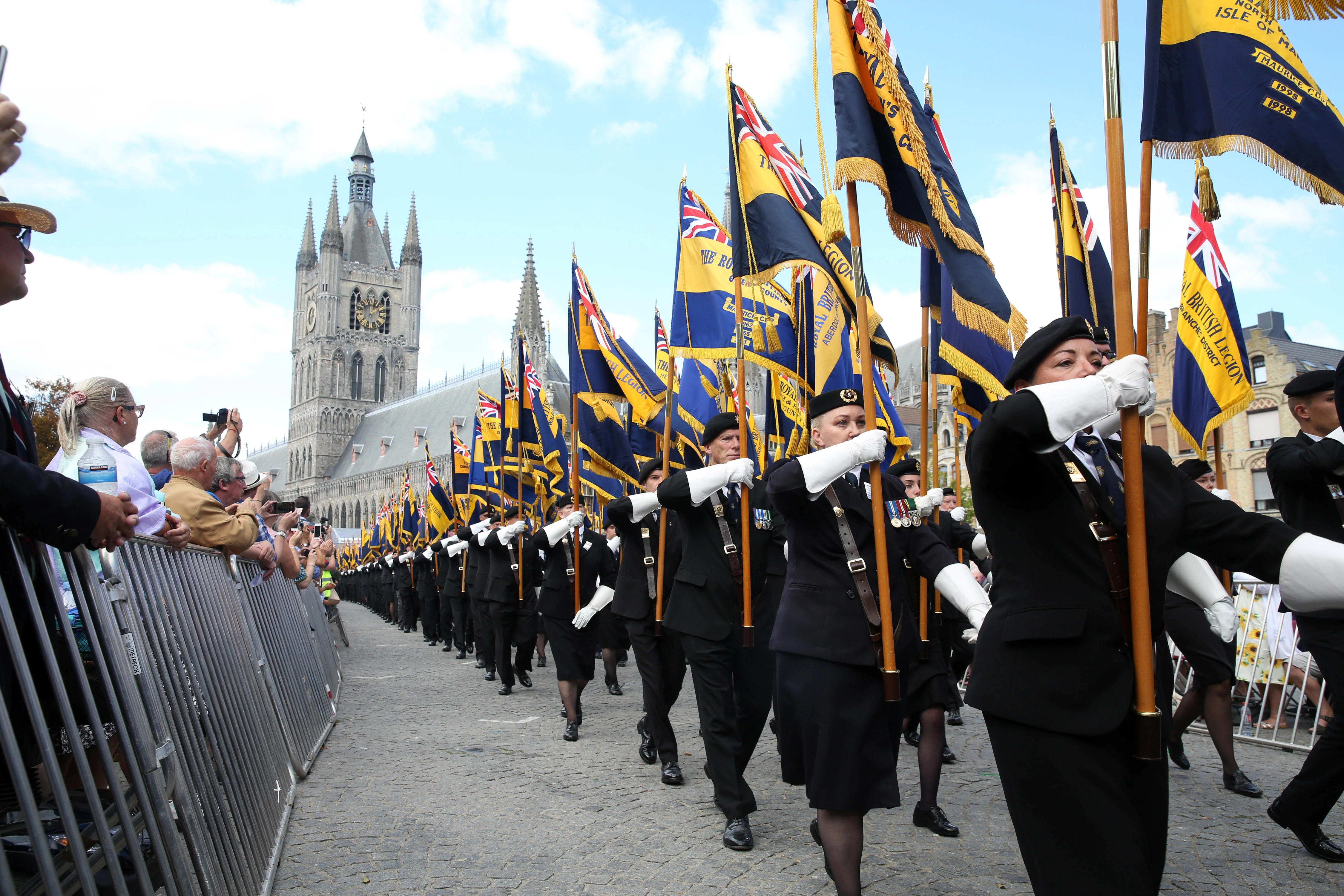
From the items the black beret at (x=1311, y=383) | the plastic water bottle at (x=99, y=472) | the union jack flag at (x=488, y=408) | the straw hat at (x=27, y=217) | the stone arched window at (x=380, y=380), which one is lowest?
the plastic water bottle at (x=99, y=472)

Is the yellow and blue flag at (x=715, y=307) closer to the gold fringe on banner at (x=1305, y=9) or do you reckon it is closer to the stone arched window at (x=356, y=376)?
the gold fringe on banner at (x=1305, y=9)

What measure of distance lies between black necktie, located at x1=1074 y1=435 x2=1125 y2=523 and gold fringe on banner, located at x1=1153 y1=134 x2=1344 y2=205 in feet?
3.86

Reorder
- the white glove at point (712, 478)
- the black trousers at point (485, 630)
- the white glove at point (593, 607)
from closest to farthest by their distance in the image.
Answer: the white glove at point (712, 478)
the white glove at point (593, 607)
the black trousers at point (485, 630)

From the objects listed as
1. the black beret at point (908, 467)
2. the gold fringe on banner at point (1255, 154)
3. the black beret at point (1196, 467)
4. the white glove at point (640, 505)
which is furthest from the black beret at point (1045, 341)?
the black beret at point (908, 467)

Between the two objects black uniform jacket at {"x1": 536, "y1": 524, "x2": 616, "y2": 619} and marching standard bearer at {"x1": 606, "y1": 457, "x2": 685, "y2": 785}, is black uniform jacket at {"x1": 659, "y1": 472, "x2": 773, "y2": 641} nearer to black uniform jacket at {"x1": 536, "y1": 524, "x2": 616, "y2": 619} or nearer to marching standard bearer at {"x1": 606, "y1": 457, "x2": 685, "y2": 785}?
marching standard bearer at {"x1": 606, "y1": 457, "x2": 685, "y2": 785}

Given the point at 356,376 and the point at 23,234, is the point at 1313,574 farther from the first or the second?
the point at 356,376

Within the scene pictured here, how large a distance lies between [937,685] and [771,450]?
443cm

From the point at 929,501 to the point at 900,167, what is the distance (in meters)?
1.91

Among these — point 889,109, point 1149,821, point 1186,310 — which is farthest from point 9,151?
point 1186,310

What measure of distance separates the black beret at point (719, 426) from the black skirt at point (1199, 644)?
114 inches

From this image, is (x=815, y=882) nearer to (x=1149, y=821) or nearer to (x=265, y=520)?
(x=1149, y=821)

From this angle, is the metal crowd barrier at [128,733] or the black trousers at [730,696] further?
the black trousers at [730,696]

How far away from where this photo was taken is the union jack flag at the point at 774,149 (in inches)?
251

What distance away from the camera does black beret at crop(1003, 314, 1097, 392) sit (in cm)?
280
